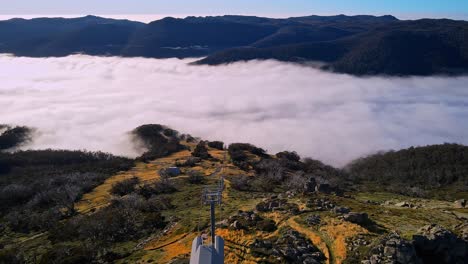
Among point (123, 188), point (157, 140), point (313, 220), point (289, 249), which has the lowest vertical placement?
point (157, 140)

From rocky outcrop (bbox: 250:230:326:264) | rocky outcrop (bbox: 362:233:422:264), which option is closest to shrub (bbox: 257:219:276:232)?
Answer: rocky outcrop (bbox: 250:230:326:264)

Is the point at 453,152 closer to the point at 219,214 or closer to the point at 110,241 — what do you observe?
the point at 219,214

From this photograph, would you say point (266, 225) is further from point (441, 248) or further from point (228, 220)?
point (441, 248)

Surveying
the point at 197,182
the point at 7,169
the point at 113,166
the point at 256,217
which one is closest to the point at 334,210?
the point at 256,217

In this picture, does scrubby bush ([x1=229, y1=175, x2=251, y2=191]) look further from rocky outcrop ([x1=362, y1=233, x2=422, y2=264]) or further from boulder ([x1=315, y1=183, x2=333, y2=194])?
rocky outcrop ([x1=362, y1=233, x2=422, y2=264])

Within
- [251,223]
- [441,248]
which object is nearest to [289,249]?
[251,223]

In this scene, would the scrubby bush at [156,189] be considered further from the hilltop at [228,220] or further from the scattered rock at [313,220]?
the scattered rock at [313,220]
